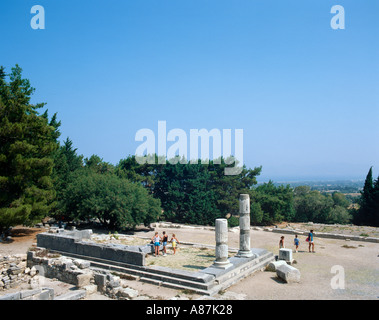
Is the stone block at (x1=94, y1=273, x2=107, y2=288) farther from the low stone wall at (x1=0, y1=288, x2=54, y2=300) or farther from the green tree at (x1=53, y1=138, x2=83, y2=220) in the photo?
the green tree at (x1=53, y1=138, x2=83, y2=220)

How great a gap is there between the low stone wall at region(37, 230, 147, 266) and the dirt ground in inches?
43.2

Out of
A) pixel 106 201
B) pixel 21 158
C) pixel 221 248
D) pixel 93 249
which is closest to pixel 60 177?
pixel 106 201

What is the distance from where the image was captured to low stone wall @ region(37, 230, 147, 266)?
13.9 meters

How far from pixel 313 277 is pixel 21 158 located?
56.2 ft

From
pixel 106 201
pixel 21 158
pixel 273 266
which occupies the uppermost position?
pixel 21 158

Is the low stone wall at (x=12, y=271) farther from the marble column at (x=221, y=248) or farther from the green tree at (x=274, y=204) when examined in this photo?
the green tree at (x=274, y=204)

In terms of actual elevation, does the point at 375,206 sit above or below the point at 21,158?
below

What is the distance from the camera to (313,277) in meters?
13.2

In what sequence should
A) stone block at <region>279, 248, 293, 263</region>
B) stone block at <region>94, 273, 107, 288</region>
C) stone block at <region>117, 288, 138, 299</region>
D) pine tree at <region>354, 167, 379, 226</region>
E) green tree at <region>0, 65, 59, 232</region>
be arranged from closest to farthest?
stone block at <region>117, 288, 138, 299</region>
stone block at <region>94, 273, 107, 288</region>
stone block at <region>279, 248, 293, 263</region>
green tree at <region>0, 65, 59, 232</region>
pine tree at <region>354, 167, 379, 226</region>

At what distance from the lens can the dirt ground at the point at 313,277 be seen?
11.1 m

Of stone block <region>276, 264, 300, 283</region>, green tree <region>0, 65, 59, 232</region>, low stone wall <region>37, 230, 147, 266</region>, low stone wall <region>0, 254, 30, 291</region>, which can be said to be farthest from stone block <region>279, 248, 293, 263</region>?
green tree <region>0, 65, 59, 232</region>

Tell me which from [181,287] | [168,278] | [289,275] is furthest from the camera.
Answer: [289,275]

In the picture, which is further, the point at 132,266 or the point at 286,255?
the point at 286,255

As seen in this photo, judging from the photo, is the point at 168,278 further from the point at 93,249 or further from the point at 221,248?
Answer: the point at 93,249
